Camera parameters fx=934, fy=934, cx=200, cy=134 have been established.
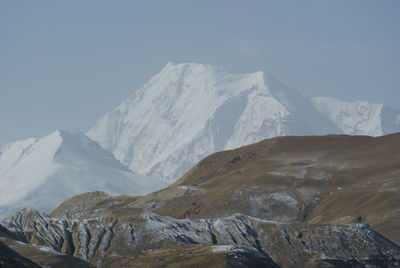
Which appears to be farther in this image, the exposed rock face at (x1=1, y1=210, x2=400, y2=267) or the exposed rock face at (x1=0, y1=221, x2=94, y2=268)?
the exposed rock face at (x1=1, y1=210, x2=400, y2=267)

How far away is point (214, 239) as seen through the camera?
186500 millimetres

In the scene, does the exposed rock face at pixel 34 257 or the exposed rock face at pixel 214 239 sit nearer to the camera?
the exposed rock face at pixel 34 257

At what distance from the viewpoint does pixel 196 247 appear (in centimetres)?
16900

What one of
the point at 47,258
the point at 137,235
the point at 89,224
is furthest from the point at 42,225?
the point at 47,258

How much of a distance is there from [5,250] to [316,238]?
81.1 metres

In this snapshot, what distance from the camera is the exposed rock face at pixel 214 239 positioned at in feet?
574

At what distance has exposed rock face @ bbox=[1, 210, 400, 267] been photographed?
574ft

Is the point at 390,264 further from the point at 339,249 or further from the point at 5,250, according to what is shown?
the point at 5,250

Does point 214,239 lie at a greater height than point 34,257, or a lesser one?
lesser

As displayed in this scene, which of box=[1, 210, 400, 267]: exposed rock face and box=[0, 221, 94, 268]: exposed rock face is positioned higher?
box=[0, 221, 94, 268]: exposed rock face

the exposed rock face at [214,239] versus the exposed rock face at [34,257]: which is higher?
the exposed rock face at [34,257]

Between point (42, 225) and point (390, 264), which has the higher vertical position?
point (42, 225)

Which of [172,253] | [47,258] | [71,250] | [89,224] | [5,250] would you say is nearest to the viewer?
[5,250]

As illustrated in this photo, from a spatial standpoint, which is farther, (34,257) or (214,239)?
(214,239)
